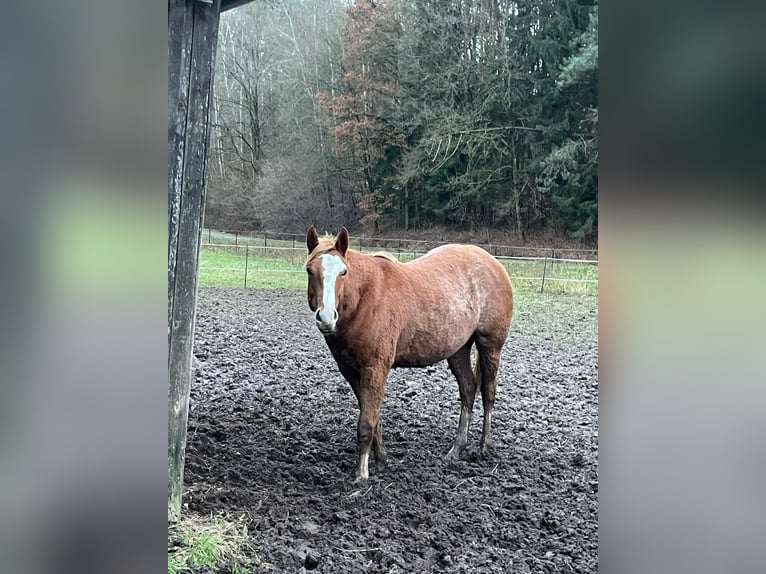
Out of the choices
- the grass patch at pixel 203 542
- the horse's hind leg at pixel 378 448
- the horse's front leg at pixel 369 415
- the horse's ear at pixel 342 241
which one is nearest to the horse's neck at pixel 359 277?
the horse's ear at pixel 342 241

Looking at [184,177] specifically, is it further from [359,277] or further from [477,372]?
[477,372]

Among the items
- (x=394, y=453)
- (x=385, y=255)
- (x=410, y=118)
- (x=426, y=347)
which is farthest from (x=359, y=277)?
(x=394, y=453)

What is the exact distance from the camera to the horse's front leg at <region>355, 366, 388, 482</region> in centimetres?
230

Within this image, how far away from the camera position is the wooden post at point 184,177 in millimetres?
1685

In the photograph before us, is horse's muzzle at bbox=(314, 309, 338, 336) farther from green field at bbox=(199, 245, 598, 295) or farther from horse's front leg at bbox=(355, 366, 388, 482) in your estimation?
horse's front leg at bbox=(355, 366, 388, 482)

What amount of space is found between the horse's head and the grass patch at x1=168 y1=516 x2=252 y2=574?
2.40 feet

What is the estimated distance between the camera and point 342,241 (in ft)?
6.81

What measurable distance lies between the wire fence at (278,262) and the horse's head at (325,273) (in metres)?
0.11

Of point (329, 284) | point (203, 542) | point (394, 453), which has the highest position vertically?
point (329, 284)

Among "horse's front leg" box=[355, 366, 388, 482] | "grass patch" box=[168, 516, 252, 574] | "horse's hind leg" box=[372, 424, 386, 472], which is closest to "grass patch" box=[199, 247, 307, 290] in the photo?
"horse's front leg" box=[355, 366, 388, 482]

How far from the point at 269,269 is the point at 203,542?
0.95 metres

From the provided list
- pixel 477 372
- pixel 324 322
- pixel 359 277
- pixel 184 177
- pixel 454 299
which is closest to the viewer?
pixel 184 177
